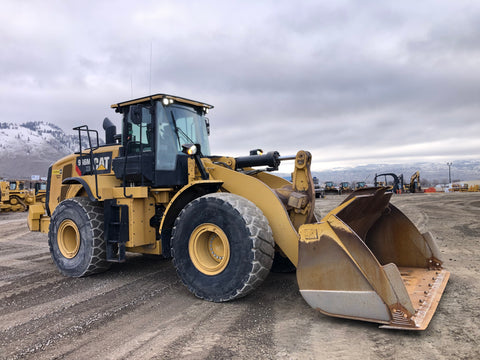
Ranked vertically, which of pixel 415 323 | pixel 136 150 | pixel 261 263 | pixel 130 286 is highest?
pixel 136 150

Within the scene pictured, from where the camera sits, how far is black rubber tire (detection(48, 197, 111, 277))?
5.71m

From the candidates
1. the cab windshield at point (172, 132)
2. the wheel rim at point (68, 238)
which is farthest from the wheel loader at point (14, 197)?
the cab windshield at point (172, 132)

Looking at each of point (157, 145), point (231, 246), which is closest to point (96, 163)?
point (157, 145)

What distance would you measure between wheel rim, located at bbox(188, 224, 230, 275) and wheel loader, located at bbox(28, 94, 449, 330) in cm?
1

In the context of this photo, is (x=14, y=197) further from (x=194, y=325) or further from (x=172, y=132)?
(x=194, y=325)

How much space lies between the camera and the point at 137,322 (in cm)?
390

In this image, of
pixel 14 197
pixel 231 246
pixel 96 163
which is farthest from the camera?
pixel 14 197

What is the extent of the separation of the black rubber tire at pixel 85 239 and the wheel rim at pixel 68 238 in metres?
0.06

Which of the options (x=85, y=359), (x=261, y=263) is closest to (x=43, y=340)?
(x=85, y=359)

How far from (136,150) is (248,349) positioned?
3.70 m

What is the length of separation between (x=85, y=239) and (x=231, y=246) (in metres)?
2.80

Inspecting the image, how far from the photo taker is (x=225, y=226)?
429 cm

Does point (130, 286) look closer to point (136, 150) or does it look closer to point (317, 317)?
point (136, 150)

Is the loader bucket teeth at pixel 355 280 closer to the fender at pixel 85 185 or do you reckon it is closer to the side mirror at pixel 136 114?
the side mirror at pixel 136 114
